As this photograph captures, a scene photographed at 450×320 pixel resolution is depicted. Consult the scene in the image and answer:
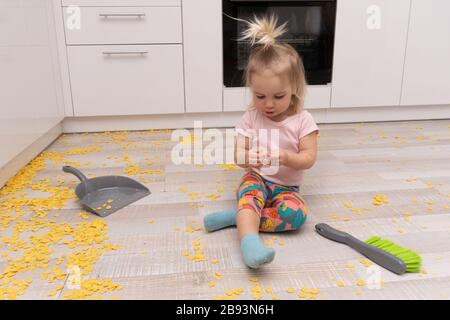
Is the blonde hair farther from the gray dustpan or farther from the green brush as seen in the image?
the gray dustpan

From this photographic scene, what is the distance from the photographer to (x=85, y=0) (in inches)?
73.4

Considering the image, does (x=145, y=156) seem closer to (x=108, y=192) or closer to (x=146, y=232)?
(x=108, y=192)

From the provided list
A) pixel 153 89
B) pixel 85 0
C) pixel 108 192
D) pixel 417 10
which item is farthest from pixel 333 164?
pixel 85 0

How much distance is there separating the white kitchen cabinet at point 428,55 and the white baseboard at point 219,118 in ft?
0.23

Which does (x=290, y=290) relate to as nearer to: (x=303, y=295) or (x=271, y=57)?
(x=303, y=295)

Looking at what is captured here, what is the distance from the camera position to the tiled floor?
840 mm

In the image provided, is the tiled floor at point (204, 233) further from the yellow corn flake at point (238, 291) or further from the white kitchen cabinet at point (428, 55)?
the white kitchen cabinet at point (428, 55)

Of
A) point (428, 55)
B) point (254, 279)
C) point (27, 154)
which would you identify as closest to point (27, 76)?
point (27, 154)

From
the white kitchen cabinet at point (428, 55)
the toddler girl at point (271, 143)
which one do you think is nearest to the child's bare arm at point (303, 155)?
the toddler girl at point (271, 143)

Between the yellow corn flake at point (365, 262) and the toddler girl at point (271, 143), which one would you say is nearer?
the yellow corn flake at point (365, 262)

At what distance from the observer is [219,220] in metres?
1.06

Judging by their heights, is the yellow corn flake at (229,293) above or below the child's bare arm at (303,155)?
below

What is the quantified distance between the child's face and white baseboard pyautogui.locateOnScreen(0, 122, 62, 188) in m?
0.85

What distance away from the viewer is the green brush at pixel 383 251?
88 cm
